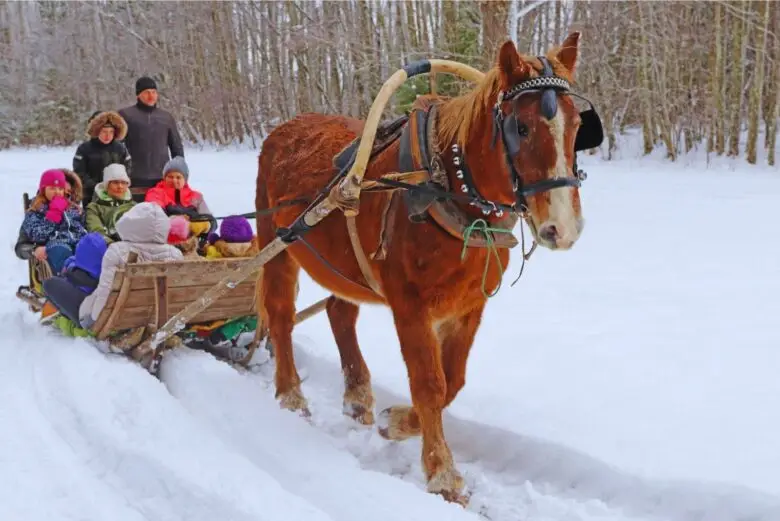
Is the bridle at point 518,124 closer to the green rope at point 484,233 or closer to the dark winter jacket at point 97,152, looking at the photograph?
the green rope at point 484,233

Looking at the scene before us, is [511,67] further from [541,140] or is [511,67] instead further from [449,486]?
[449,486]

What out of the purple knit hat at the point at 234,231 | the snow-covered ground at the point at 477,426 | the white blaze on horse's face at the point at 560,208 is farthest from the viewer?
the purple knit hat at the point at 234,231

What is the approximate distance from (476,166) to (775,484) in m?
1.82

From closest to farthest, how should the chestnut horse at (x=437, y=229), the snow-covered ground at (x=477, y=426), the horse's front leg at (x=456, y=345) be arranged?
the chestnut horse at (x=437, y=229) < the snow-covered ground at (x=477, y=426) < the horse's front leg at (x=456, y=345)

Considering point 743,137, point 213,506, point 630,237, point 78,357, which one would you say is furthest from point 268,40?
point 213,506

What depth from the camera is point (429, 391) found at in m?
3.14

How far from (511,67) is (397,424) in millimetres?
2010

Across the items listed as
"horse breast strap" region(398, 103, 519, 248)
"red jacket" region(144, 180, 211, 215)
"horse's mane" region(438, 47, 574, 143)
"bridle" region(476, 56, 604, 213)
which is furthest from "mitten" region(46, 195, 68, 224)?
"bridle" region(476, 56, 604, 213)

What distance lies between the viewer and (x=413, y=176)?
3047 mm

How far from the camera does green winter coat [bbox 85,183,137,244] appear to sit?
5.44m

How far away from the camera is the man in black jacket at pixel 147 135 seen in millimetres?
6664

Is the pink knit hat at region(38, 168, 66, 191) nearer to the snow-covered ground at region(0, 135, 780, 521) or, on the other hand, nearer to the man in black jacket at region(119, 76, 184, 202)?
the man in black jacket at region(119, 76, 184, 202)

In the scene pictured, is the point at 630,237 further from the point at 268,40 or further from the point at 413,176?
the point at 268,40

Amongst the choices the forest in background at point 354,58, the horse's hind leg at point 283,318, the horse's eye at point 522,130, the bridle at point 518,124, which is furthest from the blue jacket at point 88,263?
the forest in background at point 354,58
